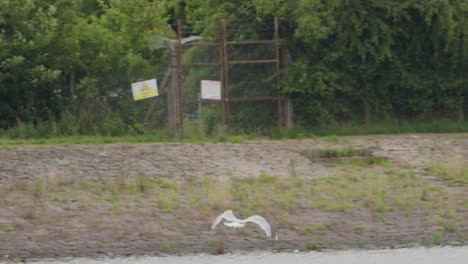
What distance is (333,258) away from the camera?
9.97 m

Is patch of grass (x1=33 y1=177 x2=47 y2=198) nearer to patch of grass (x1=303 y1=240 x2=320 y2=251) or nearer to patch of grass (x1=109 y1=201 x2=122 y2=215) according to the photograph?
patch of grass (x1=109 y1=201 x2=122 y2=215)

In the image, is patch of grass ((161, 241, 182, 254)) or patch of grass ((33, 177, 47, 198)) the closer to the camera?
patch of grass ((161, 241, 182, 254))

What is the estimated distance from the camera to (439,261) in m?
9.75

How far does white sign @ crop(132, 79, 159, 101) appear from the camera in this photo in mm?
20438

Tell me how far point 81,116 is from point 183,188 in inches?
288

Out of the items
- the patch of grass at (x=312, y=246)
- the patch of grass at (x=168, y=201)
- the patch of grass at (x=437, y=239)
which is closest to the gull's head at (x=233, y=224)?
the patch of grass at (x=312, y=246)

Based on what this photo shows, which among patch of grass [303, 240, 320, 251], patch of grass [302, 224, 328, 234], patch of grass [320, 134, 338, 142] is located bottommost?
patch of grass [303, 240, 320, 251]

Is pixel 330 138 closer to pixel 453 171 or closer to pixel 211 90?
pixel 211 90

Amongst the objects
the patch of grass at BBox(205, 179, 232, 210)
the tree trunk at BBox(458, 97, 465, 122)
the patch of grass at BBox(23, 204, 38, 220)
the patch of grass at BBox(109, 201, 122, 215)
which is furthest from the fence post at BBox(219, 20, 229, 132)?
the patch of grass at BBox(23, 204, 38, 220)

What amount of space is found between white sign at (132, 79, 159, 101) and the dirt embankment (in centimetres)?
281

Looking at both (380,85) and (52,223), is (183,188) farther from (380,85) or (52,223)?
(380,85)

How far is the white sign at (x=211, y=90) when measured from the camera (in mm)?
20547

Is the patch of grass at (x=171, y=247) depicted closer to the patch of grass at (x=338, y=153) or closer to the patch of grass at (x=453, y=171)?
the patch of grass at (x=453, y=171)

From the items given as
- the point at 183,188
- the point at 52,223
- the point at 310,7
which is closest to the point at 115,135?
the point at 310,7
